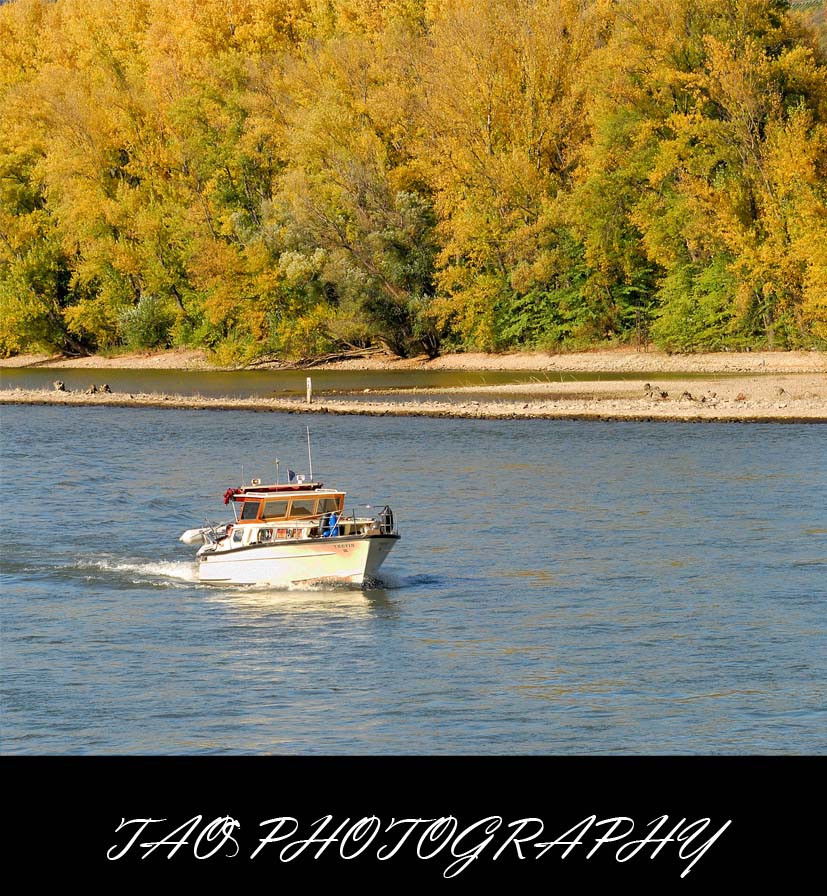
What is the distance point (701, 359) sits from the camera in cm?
10162

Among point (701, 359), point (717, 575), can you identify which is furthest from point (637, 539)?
point (701, 359)

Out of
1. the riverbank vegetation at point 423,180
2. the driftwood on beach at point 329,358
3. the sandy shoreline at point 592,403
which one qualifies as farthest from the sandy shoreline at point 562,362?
the sandy shoreline at point 592,403

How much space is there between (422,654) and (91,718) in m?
7.23

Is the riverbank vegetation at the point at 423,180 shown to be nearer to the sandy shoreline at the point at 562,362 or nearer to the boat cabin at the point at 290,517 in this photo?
the sandy shoreline at the point at 562,362

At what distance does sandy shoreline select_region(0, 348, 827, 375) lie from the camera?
319 ft

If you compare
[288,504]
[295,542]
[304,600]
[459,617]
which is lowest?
[304,600]

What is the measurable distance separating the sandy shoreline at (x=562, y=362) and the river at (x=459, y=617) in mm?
33748

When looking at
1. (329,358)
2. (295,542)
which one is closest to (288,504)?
(295,542)

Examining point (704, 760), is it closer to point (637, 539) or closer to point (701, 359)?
point (637, 539)

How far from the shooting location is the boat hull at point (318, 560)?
37125 mm

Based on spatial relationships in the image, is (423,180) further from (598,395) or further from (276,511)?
(276,511)

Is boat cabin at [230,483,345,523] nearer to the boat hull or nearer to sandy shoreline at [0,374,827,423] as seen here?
the boat hull

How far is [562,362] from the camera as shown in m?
110

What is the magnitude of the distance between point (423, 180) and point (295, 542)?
83299 mm
